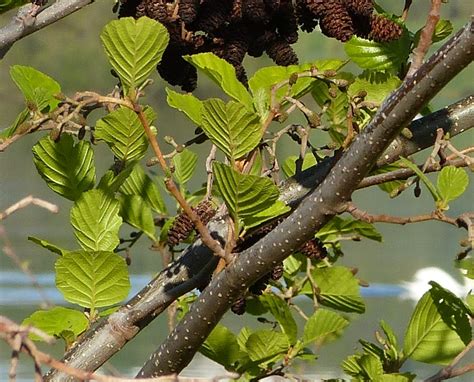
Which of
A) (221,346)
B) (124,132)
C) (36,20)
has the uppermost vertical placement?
(36,20)

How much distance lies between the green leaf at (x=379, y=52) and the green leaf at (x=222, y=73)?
128mm

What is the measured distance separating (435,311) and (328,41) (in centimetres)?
106

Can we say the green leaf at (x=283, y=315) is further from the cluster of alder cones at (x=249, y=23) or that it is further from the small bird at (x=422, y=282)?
the small bird at (x=422, y=282)

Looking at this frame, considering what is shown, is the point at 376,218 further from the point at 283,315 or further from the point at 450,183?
the point at 283,315

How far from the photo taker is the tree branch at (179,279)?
53 cm

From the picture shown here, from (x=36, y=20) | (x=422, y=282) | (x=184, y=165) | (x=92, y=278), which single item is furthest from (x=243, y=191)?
(x=422, y=282)

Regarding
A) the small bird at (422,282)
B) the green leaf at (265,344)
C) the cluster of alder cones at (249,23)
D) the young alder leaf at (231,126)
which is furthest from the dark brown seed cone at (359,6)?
the small bird at (422,282)

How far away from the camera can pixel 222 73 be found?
0.47m

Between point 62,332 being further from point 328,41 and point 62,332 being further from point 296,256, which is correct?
point 328,41

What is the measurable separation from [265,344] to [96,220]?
17 centimetres

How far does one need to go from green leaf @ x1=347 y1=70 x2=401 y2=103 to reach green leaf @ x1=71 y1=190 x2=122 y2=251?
18cm

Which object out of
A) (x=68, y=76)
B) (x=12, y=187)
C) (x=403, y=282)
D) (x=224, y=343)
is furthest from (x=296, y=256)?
(x=403, y=282)

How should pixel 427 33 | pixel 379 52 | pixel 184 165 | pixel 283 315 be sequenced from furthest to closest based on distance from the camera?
pixel 184 165 < pixel 283 315 < pixel 379 52 < pixel 427 33

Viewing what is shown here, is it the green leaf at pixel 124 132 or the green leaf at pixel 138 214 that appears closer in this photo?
the green leaf at pixel 124 132
